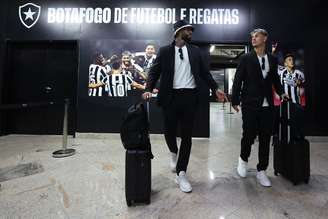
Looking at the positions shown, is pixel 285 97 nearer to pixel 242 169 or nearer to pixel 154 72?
pixel 242 169

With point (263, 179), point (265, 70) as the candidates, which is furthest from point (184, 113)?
point (263, 179)

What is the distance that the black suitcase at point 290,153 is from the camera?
192cm

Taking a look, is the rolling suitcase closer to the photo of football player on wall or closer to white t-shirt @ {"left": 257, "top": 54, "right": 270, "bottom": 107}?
white t-shirt @ {"left": 257, "top": 54, "right": 270, "bottom": 107}

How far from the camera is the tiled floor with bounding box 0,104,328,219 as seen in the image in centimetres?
148

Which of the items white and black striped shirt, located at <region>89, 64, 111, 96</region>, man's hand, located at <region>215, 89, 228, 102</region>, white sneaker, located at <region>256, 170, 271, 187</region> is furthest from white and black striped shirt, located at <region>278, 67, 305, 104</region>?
white and black striped shirt, located at <region>89, 64, 111, 96</region>

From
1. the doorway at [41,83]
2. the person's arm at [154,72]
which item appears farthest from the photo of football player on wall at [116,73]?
the person's arm at [154,72]

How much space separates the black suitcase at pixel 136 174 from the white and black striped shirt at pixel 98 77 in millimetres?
2877

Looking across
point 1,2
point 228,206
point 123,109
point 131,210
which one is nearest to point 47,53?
point 1,2

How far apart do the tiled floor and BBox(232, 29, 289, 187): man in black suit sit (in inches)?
12.0

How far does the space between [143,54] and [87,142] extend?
2.14 metres

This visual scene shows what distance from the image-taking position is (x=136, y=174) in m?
1.54

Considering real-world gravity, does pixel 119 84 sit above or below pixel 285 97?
above

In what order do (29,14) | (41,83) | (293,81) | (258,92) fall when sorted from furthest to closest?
(41,83) → (29,14) → (293,81) → (258,92)

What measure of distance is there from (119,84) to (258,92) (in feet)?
9.62
